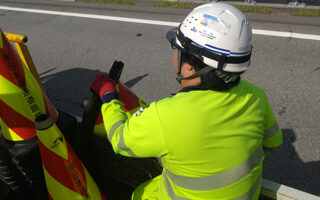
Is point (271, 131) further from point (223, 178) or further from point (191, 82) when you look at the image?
point (191, 82)

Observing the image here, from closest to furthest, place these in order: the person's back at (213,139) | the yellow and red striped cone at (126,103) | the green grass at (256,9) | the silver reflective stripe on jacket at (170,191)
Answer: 1. the person's back at (213,139)
2. the silver reflective stripe on jacket at (170,191)
3. the yellow and red striped cone at (126,103)
4. the green grass at (256,9)

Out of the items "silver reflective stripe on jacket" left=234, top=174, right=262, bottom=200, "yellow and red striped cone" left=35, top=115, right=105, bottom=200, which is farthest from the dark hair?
"yellow and red striped cone" left=35, top=115, right=105, bottom=200

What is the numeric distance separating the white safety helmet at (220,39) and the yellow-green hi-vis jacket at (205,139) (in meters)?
0.15

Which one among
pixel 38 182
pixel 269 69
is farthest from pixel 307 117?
pixel 38 182

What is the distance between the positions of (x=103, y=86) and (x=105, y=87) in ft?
0.06

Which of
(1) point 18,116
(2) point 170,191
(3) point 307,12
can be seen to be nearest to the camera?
(2) point 170,191

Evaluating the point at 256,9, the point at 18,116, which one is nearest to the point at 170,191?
the point at 18,116

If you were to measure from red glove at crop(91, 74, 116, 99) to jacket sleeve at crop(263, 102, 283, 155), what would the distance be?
99 centimetres

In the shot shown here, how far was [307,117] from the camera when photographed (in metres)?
3.41

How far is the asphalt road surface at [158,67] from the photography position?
9.90ft

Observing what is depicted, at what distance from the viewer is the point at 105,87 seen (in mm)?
1803

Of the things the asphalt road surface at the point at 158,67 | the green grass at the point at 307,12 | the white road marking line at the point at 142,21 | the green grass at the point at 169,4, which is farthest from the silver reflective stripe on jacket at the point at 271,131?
the green grass at the point at 169,4

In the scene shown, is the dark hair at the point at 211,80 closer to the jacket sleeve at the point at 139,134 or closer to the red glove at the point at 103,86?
the jacket sleeve at the point at 139,134

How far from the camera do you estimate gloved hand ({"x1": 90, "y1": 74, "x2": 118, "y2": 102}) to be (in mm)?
1783
